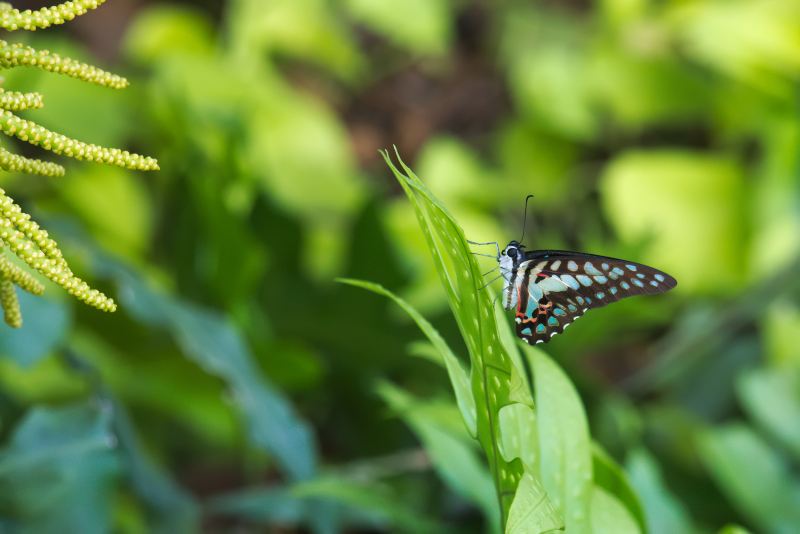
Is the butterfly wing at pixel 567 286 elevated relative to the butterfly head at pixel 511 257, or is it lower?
lower

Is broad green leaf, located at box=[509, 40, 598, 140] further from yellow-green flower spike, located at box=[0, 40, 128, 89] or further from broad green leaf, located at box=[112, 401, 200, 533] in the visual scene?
yellow-green flower spike, located at box=[0, 40, 128, 89]

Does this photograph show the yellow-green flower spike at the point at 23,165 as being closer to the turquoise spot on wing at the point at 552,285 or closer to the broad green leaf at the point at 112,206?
the turquoise spot on wing at the point at 552,285

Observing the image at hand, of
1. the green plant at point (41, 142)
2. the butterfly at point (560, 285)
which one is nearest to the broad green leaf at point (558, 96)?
the butterfly at point (560, 285)

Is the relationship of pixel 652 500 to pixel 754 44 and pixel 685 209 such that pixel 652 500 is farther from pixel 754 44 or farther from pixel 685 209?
pixel 754 44

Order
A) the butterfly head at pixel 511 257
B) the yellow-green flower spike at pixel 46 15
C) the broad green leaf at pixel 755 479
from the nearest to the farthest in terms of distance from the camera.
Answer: the yellow-green flower spike at pixel 46 15
the butterfly head at pixel 511 257
the broad green leaf at pixel 755 479

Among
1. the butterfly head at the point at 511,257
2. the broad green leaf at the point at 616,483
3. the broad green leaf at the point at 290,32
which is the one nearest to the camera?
the broad green leaf at the point at 616,483

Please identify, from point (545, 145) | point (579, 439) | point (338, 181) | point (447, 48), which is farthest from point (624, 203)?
point (579, 439)

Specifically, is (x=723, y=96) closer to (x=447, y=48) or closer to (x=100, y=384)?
(x=447, y=48)

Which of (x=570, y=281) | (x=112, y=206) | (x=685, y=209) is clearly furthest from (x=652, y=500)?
(x=685, y=209)
